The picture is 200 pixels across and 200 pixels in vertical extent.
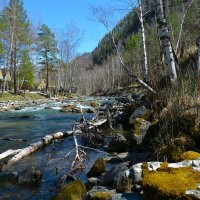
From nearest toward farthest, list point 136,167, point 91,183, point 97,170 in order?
point 136,167
point 91,183
point 97,170

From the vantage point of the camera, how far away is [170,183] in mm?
4152

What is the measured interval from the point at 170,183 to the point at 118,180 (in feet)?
4.55

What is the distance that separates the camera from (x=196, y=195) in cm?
387

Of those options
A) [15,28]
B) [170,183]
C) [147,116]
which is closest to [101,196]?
[170,183]

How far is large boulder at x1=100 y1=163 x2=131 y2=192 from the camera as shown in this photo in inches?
202

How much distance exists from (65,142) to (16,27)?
98.3 feet

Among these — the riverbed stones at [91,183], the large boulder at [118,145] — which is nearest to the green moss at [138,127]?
the large boulder at [118,145]

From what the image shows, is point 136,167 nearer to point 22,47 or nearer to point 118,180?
point 118,180

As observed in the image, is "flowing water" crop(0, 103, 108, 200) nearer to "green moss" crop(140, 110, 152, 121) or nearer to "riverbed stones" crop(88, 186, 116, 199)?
"riverbed stones" crop(88, 186, 116, 199)

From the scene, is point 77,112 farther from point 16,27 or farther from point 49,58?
point 49,58

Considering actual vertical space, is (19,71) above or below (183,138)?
above

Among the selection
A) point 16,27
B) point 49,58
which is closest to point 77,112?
point 16,27

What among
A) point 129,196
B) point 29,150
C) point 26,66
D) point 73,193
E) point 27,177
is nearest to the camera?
point 129,196

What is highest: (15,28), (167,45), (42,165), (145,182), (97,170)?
(15,28)
